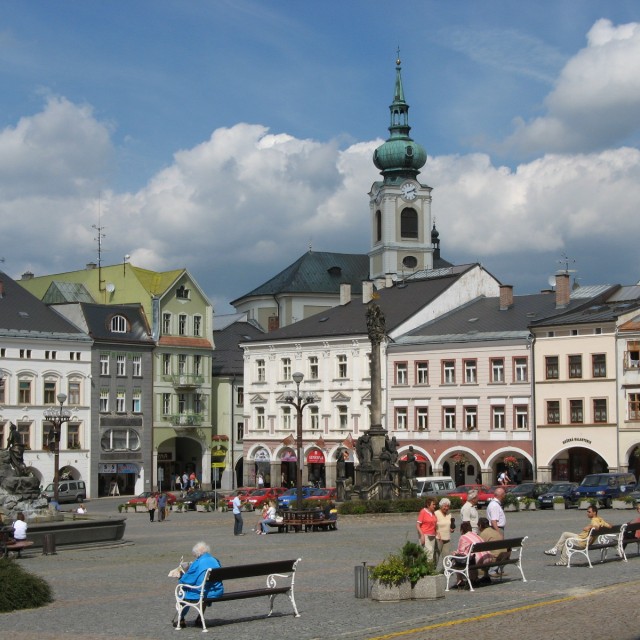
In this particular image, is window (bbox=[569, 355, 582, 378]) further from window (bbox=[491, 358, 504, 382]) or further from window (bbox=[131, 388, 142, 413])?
window (bbox=[131, 388, 142, 413])

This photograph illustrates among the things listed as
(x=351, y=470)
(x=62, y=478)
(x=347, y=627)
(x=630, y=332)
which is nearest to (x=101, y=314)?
(x=62, y=478)

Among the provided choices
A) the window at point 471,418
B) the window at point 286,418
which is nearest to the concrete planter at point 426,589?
the window at point 471,418

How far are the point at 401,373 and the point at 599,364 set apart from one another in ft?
44.8

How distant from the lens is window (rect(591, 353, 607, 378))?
6738 centimetres

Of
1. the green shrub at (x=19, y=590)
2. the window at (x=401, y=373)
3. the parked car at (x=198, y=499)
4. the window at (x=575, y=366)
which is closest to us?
the green shrub at (x=19, y=590)

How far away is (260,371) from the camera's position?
8475 cm

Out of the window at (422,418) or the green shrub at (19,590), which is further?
the window at (422,418)

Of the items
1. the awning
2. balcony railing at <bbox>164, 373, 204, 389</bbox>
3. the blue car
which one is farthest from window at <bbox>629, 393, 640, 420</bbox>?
balcony railing at <bbox>164, 373, 204, 389</bbox>

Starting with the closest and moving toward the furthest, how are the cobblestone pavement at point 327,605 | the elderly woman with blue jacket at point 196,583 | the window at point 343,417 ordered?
the cobblestone pavement at point 327,605 < the elderly woman with blue jacket at point 196,583 < the window at point 343,417

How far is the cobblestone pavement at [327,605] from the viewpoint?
1691 cm

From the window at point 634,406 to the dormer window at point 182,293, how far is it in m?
32.0

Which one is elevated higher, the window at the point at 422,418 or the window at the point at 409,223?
the window at the point at 409,223

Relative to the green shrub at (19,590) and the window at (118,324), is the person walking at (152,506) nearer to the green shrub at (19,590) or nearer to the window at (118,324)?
the green shrub at (19,590)

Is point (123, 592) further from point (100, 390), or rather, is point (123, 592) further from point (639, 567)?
point (100, 390)
